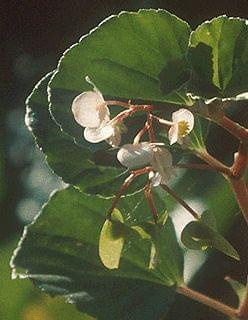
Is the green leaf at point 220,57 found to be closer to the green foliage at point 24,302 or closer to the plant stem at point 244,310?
the plant stem at point 244,310

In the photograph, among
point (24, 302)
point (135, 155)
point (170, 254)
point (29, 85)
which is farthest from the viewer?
point (29, 85)

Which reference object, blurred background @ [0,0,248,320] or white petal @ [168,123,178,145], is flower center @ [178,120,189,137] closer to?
white petal @ [168,123,178,145]

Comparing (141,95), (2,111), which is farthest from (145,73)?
(2,111)

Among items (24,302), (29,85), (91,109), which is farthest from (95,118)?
(29,85)

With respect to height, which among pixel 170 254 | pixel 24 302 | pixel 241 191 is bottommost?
pixel 24 302

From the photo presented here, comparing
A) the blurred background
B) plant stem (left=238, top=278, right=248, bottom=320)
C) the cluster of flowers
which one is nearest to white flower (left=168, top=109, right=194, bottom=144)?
the cluster of flowers

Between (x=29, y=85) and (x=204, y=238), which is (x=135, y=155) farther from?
(x=29, y=85)
